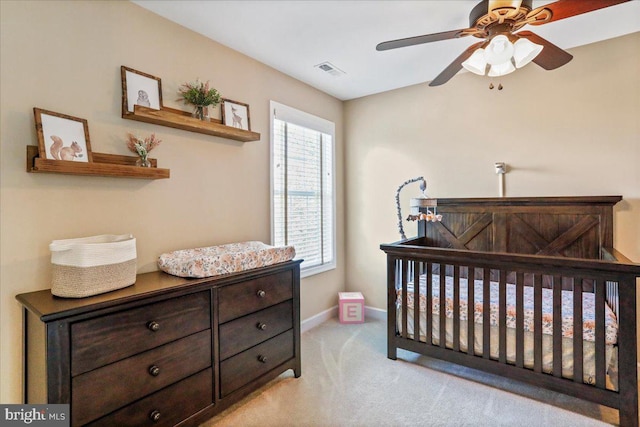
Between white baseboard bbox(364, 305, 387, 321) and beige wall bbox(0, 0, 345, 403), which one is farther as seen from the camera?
white baseboard bbox(364, 305, 387, 321)

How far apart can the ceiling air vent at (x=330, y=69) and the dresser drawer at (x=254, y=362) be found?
2.23 metres

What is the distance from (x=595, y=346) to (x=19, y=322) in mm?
3100

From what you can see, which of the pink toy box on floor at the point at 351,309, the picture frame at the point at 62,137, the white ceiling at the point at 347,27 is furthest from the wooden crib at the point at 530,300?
the picture frame at the point at 62,137

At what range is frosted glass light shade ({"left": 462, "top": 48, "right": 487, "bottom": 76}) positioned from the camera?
1.85 meters

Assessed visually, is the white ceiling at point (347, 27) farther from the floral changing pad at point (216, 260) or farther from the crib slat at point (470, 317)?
the crib slat at point (470, 317)

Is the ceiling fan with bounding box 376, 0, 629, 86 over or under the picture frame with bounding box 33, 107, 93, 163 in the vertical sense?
over

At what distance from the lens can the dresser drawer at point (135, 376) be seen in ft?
4.40

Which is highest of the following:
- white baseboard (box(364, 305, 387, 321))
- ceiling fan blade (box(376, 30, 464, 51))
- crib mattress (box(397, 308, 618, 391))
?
ceiling fan blade (box(376, 30, 464, 51))

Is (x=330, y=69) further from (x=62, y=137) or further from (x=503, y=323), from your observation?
(x=503, y=323)

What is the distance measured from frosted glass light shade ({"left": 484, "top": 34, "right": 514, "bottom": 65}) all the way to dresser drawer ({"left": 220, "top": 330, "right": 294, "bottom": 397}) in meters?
2.13

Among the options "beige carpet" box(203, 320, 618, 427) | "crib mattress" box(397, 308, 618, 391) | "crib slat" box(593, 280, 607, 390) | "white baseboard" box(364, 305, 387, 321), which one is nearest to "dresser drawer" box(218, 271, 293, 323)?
"beige carpet" box(203, 320, 618, 427)

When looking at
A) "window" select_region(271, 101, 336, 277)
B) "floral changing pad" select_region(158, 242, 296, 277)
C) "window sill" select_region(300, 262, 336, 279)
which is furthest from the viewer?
"window sill" select_region(300, 262, 336, 279)

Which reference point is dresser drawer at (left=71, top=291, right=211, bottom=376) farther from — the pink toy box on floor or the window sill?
the pink toy box on floor

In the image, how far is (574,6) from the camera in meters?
1.48
